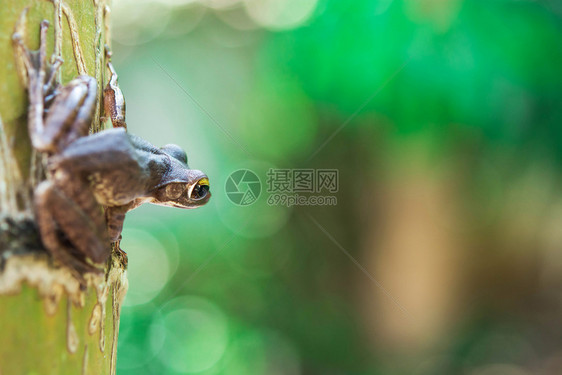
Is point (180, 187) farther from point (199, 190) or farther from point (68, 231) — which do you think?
point (68, 231)

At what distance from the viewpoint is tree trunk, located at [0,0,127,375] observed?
0.78 metres

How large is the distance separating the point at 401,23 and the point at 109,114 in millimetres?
3093

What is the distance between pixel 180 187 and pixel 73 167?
506mm

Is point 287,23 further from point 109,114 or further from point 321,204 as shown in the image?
point 109,114

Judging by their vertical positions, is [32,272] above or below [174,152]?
below

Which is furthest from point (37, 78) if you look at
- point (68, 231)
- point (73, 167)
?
point (68, 231)

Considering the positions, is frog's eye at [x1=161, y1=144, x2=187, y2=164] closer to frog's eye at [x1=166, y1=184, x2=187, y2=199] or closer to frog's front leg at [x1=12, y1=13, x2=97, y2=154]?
frog's eye at [x1=166, y1=184, x2=187, y2=199]

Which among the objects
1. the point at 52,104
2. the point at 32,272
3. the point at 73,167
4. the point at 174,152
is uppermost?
the point at 174,152

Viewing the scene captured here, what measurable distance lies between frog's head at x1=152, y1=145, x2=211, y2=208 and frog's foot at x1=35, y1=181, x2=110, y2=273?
379 mm

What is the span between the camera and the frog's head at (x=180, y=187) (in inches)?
53.4

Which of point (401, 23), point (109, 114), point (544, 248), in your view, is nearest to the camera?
point (109, 114)

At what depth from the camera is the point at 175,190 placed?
137cm

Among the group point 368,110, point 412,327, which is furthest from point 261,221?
point 412,327

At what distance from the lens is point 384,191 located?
3.99m
